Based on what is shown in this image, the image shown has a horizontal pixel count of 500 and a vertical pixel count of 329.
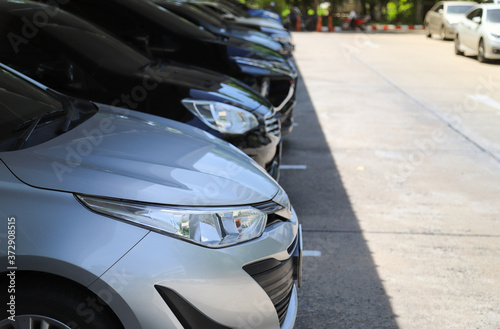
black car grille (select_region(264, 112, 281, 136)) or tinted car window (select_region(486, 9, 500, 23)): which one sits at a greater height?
tinted car window (select_region(486, 9, 500, 23))

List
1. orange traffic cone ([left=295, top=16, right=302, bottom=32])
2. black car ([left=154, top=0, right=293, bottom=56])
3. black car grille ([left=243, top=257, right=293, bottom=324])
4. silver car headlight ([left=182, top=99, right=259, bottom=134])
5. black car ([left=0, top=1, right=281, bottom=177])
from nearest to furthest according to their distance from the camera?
1. black car grille ([left=243, top=257, right=293, bottom=324])
2. black car ([left=0, top=1, right=281, bottom=177])
3. silver car headlight ([left=182, top=99, right=259, bottom=134])
4. black car ([left=154, top=0, right=293, bottom=56])
5. orange traffic cone ([left=295, top=16, right=302, bottom=32])

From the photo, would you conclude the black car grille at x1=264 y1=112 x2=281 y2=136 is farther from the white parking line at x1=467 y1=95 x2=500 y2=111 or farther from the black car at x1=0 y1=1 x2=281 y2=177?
the white parking line at x1=467 y1=95 x2=500 y2=111

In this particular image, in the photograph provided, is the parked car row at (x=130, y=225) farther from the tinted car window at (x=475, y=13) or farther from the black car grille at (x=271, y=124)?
the tinted car window at (x=475, y=13)

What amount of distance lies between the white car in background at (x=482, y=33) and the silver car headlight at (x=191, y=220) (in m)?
15.3

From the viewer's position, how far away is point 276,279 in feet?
8.48

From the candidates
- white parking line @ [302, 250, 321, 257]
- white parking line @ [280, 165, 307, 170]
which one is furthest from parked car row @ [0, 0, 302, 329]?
white parking line @ [280, 165, 307, 170]

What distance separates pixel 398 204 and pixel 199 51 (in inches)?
111

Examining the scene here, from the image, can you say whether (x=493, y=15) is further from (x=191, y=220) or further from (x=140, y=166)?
(x=191, y=220)

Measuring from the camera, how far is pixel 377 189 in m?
6.14

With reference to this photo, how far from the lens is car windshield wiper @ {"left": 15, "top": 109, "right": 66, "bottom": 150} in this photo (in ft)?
8.36

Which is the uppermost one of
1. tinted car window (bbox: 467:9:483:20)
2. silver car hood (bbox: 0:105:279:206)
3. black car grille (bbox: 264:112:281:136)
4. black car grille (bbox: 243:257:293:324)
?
tinted car window (bbox: 467:9:483:20)

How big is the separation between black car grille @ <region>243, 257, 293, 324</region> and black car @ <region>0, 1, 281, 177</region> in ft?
6.71

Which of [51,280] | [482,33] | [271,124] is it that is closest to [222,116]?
[271,124]

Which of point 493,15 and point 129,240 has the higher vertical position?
point 493,15
